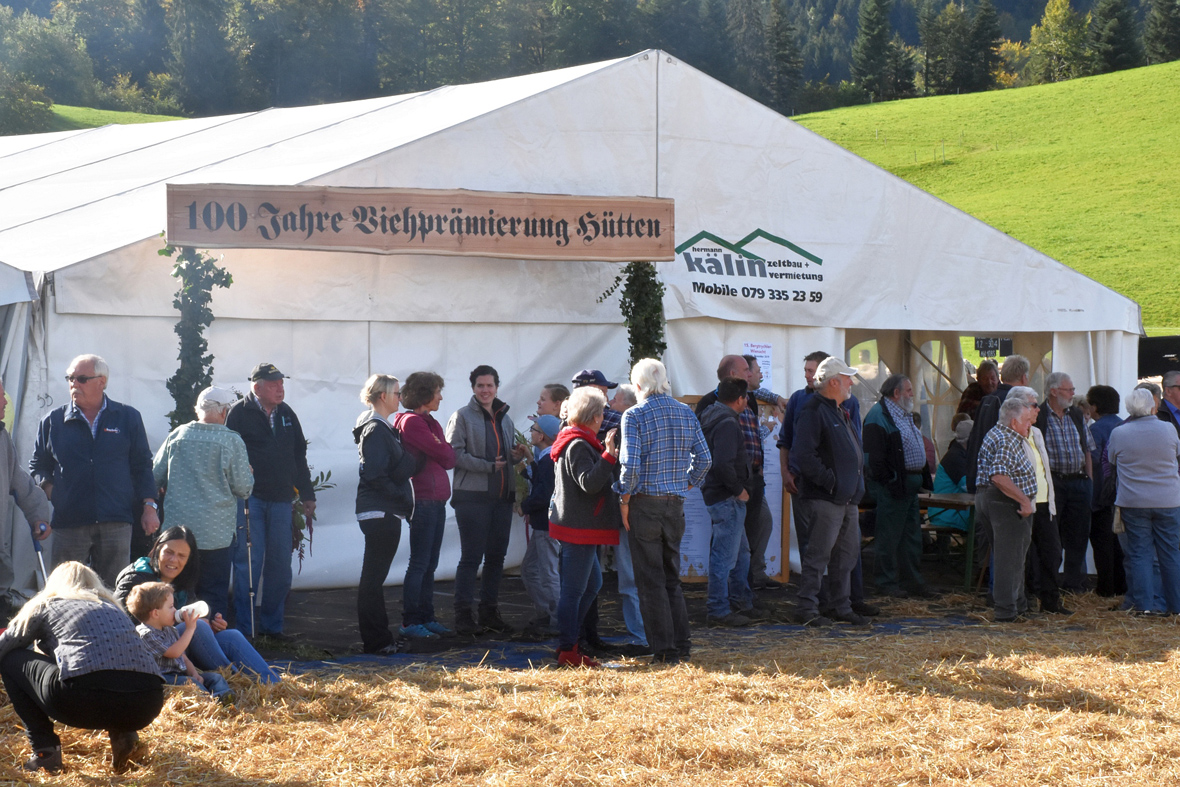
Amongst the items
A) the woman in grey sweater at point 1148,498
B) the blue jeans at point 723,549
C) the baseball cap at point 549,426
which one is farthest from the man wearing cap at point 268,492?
the woman in grey sweater at point 1148,498

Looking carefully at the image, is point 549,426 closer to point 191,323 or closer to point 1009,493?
point 191,323

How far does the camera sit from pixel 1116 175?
135ft

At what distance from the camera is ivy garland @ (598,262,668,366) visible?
8.66 metres

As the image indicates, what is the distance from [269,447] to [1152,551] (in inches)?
217

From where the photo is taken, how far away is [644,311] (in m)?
8.69

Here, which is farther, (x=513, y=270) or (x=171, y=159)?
(x=171, y=159)

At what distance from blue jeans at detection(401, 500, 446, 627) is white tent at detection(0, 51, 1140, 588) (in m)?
1.65

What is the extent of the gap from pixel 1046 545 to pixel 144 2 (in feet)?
202

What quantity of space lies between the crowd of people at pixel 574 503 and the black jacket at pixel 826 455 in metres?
0.01

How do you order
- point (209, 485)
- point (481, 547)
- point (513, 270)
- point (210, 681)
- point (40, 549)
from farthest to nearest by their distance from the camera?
1. point (513, 270)
2. point (481, 547)
3. point (40, 549)
4. point (209, 485)
5. point (210, 681)

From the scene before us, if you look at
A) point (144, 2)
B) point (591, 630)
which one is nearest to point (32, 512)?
point (591, 630)

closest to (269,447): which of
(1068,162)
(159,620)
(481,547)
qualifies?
(481,547)

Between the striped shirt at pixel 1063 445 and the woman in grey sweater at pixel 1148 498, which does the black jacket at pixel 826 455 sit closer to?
the striped shirt at pixel 1063 445

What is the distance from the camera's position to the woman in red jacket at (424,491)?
6406 millimetres
